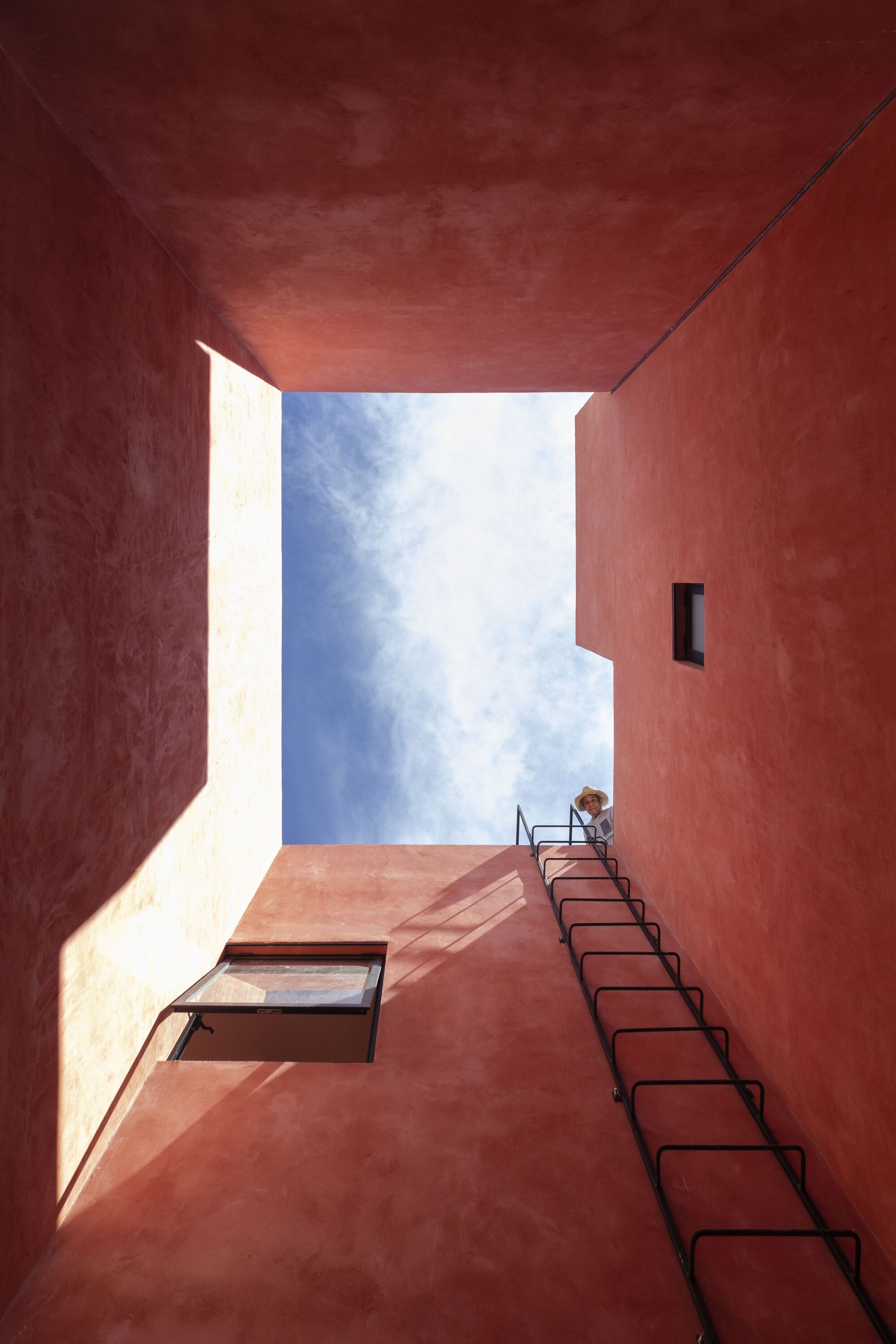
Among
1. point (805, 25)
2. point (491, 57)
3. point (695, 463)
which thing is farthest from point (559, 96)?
point (695, 463)

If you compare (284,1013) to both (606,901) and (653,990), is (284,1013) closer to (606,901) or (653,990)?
(653,990)

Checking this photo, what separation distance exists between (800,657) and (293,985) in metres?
4.33

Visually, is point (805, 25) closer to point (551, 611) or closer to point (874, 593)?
point (874, 593)

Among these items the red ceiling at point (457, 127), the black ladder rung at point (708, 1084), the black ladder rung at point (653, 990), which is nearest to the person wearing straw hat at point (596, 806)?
the black ladder rung at point (653, 990)

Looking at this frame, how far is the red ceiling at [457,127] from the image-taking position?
8.64ft

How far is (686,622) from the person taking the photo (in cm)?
598

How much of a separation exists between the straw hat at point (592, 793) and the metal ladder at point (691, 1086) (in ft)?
13.2

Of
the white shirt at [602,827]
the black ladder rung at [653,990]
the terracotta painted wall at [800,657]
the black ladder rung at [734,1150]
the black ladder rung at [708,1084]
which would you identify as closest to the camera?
the terracotta painted wall at [800,657]

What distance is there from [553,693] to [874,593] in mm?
13345

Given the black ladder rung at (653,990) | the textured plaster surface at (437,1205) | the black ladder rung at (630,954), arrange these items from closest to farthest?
the textured plaster surface at (437,1205), the black ladder rung at (653,990), the black ladder rung at (630,954)

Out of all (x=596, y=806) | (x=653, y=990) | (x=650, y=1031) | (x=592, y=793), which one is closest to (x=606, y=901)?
(x=653, y=990)

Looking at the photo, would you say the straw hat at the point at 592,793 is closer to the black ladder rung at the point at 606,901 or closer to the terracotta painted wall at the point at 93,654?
the black ladder rung at the point at 606,901

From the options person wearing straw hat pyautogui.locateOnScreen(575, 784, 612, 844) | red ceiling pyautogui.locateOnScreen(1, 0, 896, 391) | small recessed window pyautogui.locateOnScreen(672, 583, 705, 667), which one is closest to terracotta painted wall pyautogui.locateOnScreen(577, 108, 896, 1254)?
small recessed window pyautogui.locateOnScreen(672, 583, 705, 667)

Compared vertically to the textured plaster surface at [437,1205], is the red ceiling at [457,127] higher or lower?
higher
